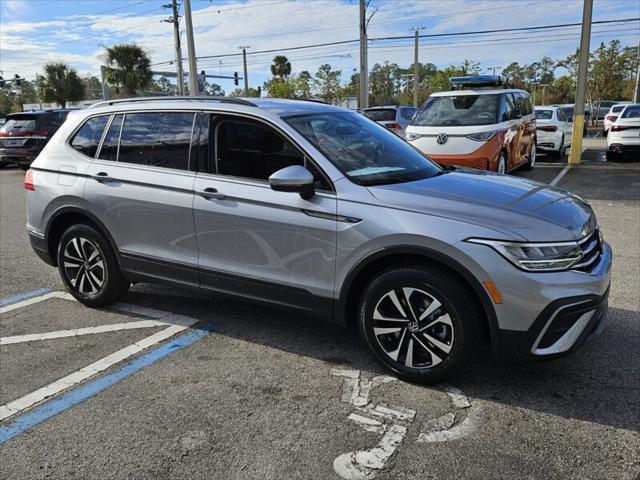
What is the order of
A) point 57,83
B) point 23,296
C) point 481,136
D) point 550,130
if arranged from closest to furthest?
point 23,296
point 481,136
point 550,130
point 57,83

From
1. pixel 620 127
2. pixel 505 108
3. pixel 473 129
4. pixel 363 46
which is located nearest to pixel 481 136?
pixel 473 129

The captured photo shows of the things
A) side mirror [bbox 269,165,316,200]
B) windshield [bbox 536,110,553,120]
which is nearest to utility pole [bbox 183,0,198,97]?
windshield [bbox 536,110,553,120]

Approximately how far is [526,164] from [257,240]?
11077 mm

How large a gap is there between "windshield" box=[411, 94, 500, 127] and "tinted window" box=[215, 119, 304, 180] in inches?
291

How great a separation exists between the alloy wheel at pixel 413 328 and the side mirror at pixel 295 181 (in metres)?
0.80

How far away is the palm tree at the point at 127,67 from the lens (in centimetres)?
4116

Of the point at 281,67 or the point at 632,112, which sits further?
the point at 281,67

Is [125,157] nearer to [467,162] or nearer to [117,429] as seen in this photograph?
[117,429]

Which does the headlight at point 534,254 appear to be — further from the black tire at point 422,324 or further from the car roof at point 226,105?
the car roof at point 226,105

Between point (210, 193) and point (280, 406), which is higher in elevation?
point (210, 193)

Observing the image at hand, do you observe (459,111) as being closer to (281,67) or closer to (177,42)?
(177,42)

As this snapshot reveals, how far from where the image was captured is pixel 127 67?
136ft

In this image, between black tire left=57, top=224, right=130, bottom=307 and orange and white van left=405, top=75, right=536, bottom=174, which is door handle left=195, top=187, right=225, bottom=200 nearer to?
black tire left=57, top=224, right=130, bottom=307

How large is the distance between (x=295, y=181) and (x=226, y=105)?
3.39ft
